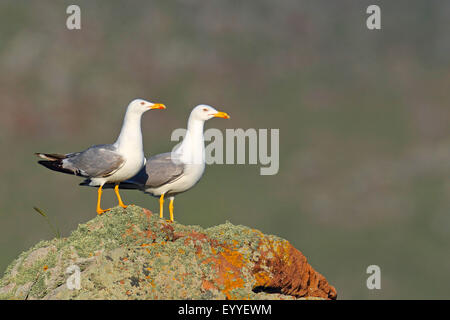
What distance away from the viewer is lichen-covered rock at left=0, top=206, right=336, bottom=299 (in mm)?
9883

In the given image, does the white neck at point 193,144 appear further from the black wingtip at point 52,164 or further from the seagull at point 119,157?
the black wingtip at point 52,164

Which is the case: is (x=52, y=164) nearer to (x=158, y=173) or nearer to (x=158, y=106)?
(x=158, y=173)

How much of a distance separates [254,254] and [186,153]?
14.0 feet

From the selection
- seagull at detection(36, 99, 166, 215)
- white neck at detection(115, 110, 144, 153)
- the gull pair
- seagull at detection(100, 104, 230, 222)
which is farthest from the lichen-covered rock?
seagull at detection(100, 104, 230, 222)

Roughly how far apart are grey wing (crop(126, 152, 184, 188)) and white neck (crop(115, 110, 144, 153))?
Result: 129 cm

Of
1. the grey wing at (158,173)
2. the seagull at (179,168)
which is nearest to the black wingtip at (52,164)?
the seagull at (179,168)

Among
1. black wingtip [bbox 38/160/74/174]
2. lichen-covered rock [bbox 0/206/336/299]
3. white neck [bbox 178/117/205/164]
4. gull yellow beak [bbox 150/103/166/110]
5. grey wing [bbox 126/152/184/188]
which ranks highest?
gull yellow beak [bbox 150/103/166/110]

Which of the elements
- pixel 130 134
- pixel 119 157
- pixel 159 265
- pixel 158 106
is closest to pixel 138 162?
pixel 119 157

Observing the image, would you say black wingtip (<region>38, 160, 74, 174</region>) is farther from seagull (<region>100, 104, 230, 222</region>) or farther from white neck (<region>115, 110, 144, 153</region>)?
white neck (<region>115, 110, 144, 153</region>)

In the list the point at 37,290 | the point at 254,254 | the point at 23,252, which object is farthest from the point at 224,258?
the point at 23,252

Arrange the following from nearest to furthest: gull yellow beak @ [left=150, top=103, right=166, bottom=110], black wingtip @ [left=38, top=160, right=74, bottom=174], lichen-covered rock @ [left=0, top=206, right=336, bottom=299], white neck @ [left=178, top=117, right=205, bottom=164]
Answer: lichen-covered rock @ [left=0, top=206, right=336, bottom=299] → gull yellow beak @ [left=150, top=103, right=166, bottom=110] → black wingtip @ [left=38, top=160, right=74, bottom=174] → white neck @ [left=178, top=117, right=205, bottom=164]

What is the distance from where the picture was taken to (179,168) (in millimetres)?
14594

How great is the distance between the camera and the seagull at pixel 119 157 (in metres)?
13.3

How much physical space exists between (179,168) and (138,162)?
4.66ft
